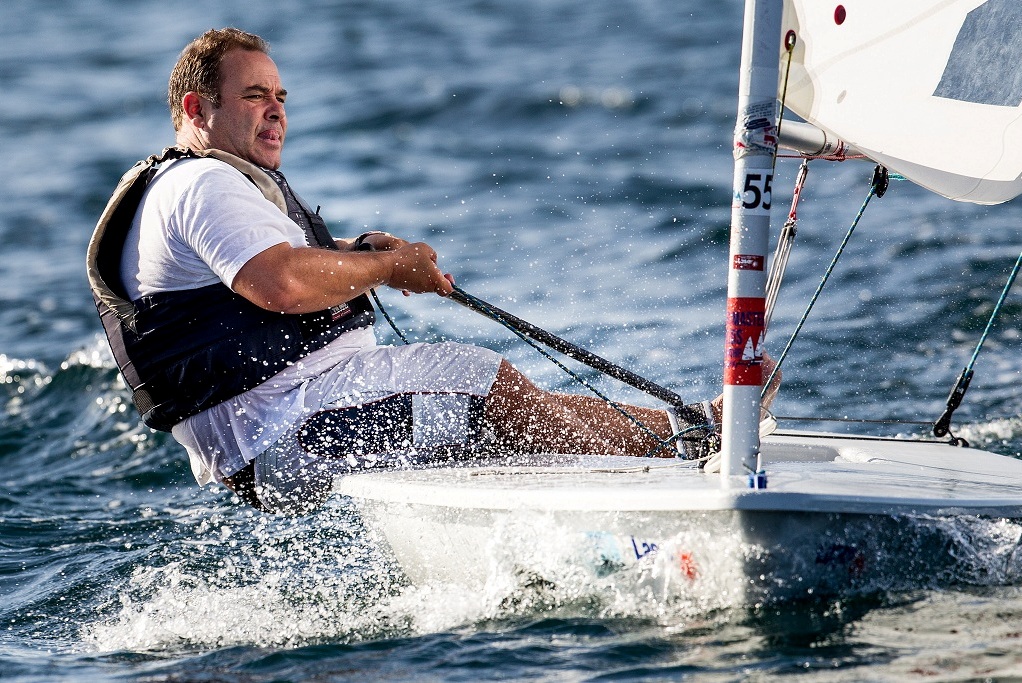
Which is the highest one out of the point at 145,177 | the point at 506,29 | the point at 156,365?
the point at 506,29

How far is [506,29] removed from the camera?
47.9 ft

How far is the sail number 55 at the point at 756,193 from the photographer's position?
2.45m

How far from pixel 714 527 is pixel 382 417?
2.97 feet

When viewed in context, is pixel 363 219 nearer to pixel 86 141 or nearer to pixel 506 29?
pixel 86 141

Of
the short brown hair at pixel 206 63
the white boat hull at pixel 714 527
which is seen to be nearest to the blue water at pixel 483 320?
the white boat hull at pixel 714 527

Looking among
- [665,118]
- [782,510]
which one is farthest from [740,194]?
[665,118]

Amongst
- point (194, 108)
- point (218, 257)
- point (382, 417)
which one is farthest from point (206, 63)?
point (382, 417)

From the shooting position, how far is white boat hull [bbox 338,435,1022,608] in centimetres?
241

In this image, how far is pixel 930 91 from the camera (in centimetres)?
327

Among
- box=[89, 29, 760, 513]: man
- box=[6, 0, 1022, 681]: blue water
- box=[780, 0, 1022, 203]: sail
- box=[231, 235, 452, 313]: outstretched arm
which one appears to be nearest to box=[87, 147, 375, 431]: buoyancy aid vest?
box=[89, 29, 760, 513]: man

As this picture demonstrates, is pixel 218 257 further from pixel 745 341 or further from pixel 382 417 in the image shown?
pixel 745 341

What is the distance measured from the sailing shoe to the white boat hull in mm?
195

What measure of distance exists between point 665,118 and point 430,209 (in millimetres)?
2890

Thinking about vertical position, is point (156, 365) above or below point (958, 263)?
below
